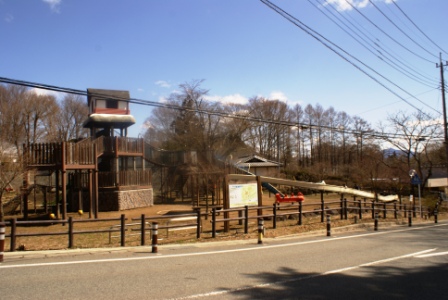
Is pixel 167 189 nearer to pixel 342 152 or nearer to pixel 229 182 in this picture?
pixel 229 182

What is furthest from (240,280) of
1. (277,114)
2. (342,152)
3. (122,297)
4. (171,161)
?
(342,152)

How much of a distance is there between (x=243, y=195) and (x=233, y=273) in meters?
8.66

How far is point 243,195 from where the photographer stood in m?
16.6

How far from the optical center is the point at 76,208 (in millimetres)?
28078

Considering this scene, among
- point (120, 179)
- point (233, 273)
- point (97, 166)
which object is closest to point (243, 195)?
point (233, 273)

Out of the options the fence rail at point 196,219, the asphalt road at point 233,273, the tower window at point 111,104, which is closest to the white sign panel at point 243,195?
the fence rail at point 196,219

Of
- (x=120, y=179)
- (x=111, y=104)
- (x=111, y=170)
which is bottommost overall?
(x=120, y=179)

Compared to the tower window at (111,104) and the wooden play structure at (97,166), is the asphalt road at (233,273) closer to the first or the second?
the wooden play structure at (97,166)

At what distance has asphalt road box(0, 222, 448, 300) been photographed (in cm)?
646

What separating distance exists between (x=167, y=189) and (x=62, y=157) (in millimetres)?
15963

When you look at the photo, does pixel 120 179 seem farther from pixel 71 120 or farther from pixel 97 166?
pixel 71 120

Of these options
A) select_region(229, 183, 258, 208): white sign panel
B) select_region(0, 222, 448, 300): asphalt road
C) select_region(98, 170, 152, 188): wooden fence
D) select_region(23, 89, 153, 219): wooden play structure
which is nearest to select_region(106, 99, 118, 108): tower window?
select_region(23, 89, 153, 219): wooden play structure

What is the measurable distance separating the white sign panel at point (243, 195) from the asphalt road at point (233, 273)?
4370 mm

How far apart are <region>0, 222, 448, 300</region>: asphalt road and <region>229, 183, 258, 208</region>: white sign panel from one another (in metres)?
4.37
